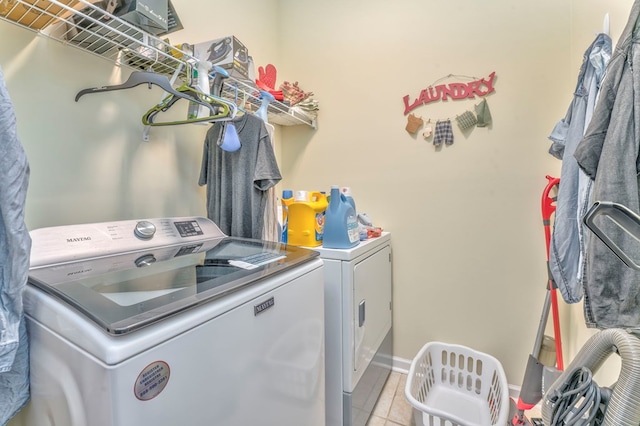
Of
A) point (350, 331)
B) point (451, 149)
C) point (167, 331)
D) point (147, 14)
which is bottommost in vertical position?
point (350, 331)

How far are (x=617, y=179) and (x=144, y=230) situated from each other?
63.5 inches

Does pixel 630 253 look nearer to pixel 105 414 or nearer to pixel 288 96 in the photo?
pixel 105 414

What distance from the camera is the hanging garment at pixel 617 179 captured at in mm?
801

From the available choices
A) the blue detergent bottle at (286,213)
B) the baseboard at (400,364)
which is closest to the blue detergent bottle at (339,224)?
the blue detergent bottle at (286,213)

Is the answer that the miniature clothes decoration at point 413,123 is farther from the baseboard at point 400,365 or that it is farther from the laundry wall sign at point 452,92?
the baseboard at point 400,365

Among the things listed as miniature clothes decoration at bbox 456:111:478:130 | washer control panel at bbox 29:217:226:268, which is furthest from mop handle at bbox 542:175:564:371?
washer control panel at bbox 29:217:226:268

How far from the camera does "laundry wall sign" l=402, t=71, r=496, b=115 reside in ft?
6.16

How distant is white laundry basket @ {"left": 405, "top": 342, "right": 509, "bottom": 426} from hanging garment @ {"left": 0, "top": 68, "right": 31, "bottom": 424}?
5.03 feet

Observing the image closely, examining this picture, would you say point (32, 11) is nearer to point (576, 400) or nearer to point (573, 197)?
point (576, 400)

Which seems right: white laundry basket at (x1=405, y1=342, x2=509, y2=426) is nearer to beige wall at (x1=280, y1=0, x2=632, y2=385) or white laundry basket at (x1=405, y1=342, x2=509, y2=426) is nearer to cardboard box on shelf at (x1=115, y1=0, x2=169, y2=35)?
beige wall at (x1=280, y1=0, x2=632, y2=385)

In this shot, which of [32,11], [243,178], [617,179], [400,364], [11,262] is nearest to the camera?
[11,262]

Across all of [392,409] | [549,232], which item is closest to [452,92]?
[549,232]

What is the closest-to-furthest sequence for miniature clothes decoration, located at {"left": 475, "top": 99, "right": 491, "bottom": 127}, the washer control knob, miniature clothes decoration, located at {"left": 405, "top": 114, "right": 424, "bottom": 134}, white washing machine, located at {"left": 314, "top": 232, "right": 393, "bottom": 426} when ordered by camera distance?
the washer control knob < white washing machine, located at {"left": 314, "top": 232, "right": 393, "bottom": 426} < miniature clothes decoration, located at {"left": 475, "top": 99, "right": 491, "bottom": 127} < miniature clothes decoration, located at {"left": 405, "top": 114, "right": 424, "bottom": 134}

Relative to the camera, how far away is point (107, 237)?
112 cm
